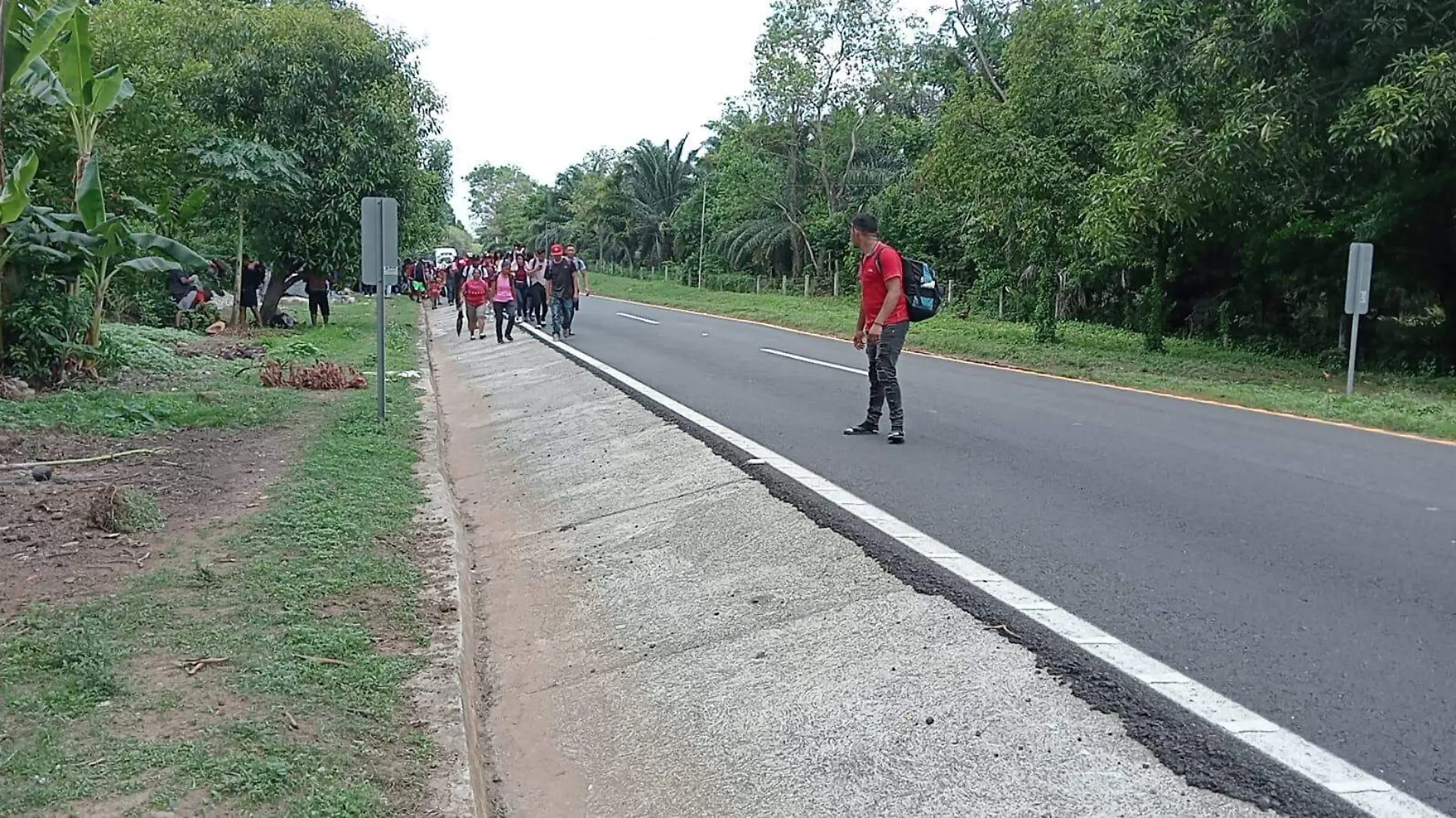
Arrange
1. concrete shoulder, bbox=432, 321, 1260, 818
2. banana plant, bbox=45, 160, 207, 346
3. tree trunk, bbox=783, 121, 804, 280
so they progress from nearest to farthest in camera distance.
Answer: concrete shoulder, bbox=432, 321, 1260, 818
banana plant, bbox=45, 160, 207, 346
tree trunk, bbox=783, 121, 804, 280

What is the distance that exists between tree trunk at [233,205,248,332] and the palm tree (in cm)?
4110

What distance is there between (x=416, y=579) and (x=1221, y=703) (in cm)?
396

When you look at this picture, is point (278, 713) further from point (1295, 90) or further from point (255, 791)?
point (1295, 90)

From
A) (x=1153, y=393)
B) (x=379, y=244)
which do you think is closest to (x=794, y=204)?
(x=1153, y=393)

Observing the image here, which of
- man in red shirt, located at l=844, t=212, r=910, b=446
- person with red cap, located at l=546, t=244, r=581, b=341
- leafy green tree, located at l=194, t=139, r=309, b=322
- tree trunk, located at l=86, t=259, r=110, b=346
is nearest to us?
man in red shirt, located at l=844, t=212, r=910, b=446

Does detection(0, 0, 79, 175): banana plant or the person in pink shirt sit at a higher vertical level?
detection(0, 0, 79, 175): banana plant

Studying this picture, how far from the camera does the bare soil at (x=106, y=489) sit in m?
6.11

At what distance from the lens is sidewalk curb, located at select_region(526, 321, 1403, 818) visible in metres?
3.54

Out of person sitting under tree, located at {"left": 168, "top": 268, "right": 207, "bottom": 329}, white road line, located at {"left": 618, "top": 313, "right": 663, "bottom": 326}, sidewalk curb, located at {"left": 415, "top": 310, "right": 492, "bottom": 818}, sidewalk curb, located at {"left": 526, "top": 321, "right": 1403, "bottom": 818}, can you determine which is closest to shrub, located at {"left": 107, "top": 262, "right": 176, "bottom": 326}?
person sitting under tree, located at {"left": 168, "top": 268, "right": 207, "bottom": 329}

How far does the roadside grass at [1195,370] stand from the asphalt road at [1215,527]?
126 cm

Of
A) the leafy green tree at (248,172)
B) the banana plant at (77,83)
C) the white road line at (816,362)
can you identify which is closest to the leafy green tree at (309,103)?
the leafy green tree at (248,172)

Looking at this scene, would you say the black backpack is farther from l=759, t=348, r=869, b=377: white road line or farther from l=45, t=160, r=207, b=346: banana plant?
l=45, t=160, r=207, b=346: banana plant

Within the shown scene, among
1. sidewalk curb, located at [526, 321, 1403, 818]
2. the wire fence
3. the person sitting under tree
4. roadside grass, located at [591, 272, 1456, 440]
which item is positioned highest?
the wire fence

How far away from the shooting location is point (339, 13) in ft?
79.7
